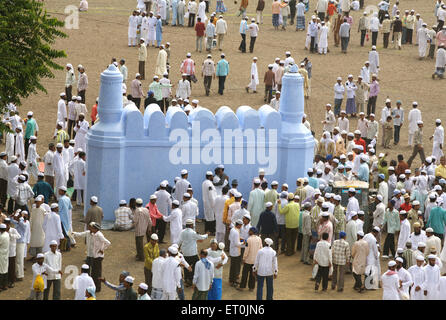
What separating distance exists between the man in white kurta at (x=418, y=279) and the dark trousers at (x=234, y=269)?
3.28 meters

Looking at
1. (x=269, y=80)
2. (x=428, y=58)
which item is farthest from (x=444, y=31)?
(x=269, y=80)

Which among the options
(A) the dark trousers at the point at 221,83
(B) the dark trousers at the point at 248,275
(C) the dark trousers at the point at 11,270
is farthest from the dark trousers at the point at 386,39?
(C) the dark trousers at the point at 11,270

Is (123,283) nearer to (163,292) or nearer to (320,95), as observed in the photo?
(163,292)

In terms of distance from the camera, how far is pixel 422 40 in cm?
3516

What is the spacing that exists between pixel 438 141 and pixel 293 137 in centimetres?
541

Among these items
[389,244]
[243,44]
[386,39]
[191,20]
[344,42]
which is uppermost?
[191,20]

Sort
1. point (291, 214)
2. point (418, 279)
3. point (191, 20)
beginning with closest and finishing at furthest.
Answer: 1. point (418, 279)
2. point (291, 214)
3. point (191, 20)

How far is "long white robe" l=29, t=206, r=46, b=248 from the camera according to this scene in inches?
698

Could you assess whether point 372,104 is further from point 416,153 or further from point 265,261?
point 265,261

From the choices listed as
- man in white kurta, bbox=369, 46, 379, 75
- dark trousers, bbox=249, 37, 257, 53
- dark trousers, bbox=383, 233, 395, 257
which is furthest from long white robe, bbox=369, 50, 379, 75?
dark trousers, bbox=383, 233, 395, 257

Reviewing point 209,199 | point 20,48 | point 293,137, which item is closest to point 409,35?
point 293,137

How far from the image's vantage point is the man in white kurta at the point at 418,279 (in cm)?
1642

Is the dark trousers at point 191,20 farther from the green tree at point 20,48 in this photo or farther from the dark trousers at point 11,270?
the dark trousers at point 11,270

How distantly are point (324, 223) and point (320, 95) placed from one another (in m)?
13.3
